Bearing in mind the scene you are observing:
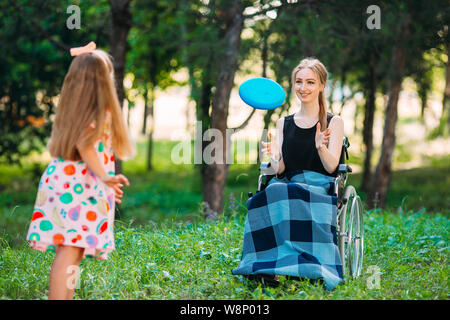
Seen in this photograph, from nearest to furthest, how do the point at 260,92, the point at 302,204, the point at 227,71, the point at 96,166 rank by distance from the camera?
the point at 96,166 < the point at 302,204 < the point at 260,92 < the point at 227,71

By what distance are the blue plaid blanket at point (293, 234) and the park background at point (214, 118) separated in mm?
133

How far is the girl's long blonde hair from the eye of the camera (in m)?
2.82

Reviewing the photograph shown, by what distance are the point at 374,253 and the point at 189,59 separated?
16.2 feet

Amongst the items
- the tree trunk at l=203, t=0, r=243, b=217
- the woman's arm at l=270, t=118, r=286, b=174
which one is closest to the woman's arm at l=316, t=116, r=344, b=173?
the woman's arm at l=270, t=118, r=286, b=174

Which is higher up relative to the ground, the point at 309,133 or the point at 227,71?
the point at 227,71

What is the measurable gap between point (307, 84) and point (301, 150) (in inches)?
17.4

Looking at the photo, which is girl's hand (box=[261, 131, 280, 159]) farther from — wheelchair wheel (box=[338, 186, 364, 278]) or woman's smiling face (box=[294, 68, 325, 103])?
wheelchair wheel (box=[338, 186, 364, 278])

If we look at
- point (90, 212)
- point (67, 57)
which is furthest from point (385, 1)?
point (67, 57)

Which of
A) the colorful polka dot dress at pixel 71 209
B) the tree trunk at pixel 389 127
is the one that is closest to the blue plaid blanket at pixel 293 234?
the colorful polka dot dress at pixel 71 209

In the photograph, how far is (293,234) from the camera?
343 cm

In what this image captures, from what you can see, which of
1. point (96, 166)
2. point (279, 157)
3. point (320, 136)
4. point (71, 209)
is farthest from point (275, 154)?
point (71, 209)

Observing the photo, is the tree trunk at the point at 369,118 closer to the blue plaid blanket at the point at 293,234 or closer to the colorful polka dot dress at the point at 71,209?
the blue plaid blanket at the point at 293,234

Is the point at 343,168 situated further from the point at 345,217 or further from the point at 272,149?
the point at 272,149

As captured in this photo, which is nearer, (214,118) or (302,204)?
(302,204)
